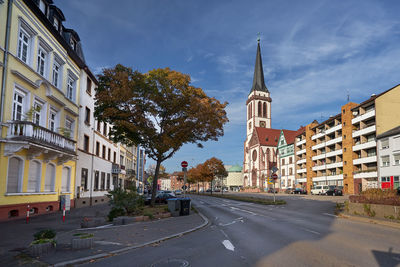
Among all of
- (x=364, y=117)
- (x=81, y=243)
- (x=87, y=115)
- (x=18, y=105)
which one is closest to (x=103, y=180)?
(x=87, y=115)

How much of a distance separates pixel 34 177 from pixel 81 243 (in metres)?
12.0

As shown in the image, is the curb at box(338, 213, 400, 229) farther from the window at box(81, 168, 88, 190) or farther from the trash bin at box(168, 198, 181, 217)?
the window at box(81, 168, 88, 190)

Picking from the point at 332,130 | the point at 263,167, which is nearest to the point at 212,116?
the point at 332,130

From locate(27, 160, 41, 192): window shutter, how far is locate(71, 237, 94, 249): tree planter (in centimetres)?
1121

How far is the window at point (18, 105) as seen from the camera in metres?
16.1

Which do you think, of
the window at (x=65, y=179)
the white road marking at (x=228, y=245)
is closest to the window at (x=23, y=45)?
the window at (x=65, y=179)

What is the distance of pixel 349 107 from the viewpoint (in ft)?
180

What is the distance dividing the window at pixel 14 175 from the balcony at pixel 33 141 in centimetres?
74

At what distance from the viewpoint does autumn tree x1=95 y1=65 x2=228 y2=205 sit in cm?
2044

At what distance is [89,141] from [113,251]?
74.2ft

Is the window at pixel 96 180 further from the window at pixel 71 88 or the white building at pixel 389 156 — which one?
the white building at pixel 389 156

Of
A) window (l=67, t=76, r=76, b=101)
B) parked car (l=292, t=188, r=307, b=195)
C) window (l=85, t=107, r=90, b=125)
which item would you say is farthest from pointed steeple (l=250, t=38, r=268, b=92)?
window (l=67, t=76, r=76, b=101)

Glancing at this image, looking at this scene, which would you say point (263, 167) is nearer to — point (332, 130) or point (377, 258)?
point (332, 130)

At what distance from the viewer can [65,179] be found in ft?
77.5
